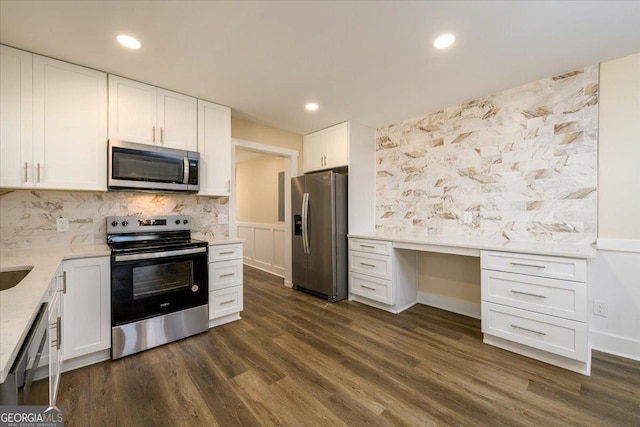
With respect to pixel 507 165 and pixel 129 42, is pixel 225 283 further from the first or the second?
pixel 507 165

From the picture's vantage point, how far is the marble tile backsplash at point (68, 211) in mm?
2182

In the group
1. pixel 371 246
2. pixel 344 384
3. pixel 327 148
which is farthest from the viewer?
pixel 327 148

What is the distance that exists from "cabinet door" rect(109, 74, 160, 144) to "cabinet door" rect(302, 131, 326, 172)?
2.13m

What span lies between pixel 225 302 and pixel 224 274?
30 centimetres

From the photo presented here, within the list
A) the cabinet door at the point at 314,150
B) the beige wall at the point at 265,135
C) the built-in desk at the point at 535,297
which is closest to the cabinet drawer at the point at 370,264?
the built-in desk at the point at 535,297

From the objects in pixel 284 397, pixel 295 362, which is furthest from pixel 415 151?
pixel 284 397

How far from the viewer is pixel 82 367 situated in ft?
6.87

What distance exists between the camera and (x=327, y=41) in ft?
6.48

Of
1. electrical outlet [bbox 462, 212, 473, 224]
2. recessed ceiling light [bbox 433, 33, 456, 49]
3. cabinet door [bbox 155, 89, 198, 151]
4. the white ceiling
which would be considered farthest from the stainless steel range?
electrical outlet [bbox 462, 212, 473, 224]

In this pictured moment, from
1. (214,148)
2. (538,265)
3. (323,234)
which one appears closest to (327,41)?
(214,148)

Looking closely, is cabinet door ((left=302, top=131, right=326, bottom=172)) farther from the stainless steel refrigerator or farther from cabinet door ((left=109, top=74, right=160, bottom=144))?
cabinet door ((left=109, top=74, right=160, bottom=144))

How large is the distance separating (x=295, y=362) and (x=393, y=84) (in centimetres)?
269

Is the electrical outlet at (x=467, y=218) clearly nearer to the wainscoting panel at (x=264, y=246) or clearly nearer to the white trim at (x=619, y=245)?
the white trim at (x=619, y=245)

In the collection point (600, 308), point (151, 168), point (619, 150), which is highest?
point (619, 150)
